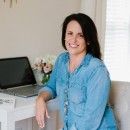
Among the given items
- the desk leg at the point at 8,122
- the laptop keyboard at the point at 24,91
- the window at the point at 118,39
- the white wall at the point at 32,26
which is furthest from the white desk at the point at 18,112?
the window at the point at 118,39

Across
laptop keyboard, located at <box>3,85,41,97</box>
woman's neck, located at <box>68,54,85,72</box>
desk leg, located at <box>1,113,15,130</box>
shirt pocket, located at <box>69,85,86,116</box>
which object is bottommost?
desk leg, located at <box>1,113,15,130</box>

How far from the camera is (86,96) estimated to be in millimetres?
1616

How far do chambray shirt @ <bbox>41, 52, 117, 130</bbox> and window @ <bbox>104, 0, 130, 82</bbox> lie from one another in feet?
3.86

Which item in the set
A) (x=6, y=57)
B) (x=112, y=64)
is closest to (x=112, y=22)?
(x=112, y=64)

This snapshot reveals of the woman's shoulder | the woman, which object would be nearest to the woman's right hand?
the woman

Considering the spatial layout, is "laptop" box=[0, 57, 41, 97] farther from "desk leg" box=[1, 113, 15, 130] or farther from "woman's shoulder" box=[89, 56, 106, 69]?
"woman's shoulder" box=[89, 56, 106, 69]

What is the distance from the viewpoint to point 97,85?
1551 mm

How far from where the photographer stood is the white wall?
234 cm

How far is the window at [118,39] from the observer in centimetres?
278

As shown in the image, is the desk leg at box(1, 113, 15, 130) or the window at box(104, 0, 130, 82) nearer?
the desk leg at box(1, 113, 15, 130)

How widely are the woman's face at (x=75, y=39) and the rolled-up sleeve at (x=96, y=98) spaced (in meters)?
0.17

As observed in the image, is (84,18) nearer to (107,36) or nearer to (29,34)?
(29,34)

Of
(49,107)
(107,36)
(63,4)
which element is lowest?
(49,107)

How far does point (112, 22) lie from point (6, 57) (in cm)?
104
